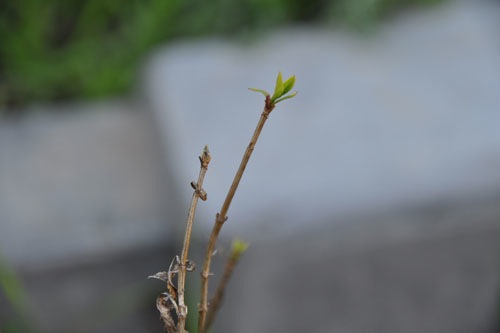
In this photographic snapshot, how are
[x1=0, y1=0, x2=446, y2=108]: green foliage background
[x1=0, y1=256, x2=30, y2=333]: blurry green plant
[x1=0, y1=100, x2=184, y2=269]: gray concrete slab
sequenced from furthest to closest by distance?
1. [x1=0, y1=0, x2=446, y2=108]: green foliage background
2. [x1=0, y1=100, x2=184, y2=269]: gray concrete slab
3. [x1=0, y1=256, x2=30, y2=333]: blurry green plant

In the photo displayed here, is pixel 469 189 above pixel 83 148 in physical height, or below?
below

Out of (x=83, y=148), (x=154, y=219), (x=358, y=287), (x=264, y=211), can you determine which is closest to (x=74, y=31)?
(x=83, y=148)

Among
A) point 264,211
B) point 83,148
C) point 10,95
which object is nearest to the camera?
point 264,211

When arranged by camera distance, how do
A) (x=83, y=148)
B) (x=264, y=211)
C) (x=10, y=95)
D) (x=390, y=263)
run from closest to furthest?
(x=264, y=211) → (x=390, y=263) → (x=83, y=148) → (x=10, y=95)

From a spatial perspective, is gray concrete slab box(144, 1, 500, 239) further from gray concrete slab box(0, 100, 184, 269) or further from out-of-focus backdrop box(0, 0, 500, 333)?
gray concrete slab box(0, 100, 184, 269)

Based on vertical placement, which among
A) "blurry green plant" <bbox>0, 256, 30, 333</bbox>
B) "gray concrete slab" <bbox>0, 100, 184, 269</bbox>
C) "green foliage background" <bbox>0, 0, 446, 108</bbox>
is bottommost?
"blurry green plant" <bbox>0, 256, 30, 333</bbox>

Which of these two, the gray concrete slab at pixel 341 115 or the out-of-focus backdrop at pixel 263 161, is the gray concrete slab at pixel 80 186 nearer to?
the out-of-focus backdrop at pixel 263 161

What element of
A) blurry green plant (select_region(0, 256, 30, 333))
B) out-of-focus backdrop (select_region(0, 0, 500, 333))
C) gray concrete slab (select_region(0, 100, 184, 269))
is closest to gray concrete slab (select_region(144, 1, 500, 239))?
out-of-focus backdrop (select_region(0, 0, 500, 333))

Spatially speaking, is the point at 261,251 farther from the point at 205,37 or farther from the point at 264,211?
the point at 205,37
